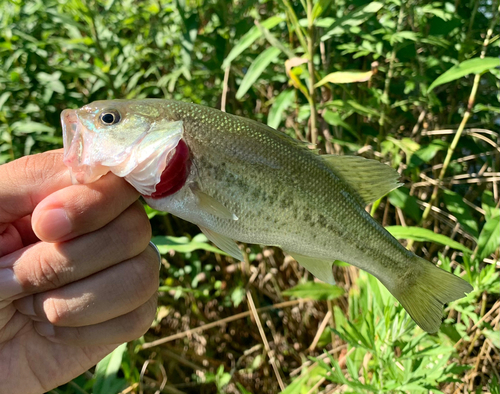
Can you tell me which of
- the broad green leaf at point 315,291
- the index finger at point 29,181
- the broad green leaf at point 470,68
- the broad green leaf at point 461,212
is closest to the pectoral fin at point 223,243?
the index finger at point 29,181

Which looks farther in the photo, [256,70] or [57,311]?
[256,70]

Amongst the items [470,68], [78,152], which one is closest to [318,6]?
[470,68]

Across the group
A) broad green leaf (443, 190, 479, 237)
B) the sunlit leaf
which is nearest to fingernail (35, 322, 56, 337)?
the sunlit leaf

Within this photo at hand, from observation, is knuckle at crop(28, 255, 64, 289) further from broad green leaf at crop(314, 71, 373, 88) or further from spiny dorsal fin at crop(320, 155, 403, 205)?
broad green leaf at crop(314, 71, 373, 88)

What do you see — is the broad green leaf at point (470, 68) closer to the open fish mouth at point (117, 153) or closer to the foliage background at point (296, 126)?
the foliage background at point (296, 126)

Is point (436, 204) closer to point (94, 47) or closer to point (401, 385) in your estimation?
point (401, 385)

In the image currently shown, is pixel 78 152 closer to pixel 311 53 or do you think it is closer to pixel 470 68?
pixel 311 53

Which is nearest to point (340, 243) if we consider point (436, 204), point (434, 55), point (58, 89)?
point (436, 204)
